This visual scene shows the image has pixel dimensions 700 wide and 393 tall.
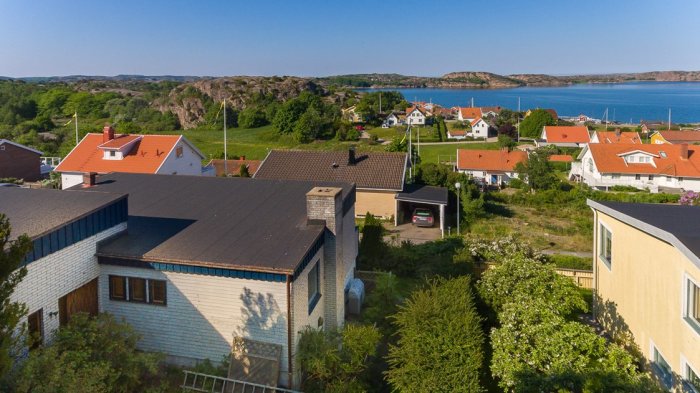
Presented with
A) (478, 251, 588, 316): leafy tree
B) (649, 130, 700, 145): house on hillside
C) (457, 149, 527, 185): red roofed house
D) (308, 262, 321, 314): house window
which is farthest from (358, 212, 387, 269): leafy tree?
(649, 130, 700, 145): house on hillside

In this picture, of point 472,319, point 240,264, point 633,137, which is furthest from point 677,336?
point 633,137

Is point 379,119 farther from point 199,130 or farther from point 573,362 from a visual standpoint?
point 573,362

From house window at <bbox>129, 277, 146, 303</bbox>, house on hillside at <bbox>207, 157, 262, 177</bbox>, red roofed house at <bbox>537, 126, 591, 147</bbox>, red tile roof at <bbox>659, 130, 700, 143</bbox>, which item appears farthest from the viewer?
red roofed house at <bbox>537, 126, 591, 147</bbox>

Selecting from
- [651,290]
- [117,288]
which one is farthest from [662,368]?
[117,288]

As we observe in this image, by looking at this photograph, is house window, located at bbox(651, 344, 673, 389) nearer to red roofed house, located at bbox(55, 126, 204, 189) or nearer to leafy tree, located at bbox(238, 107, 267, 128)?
red roofed house, located at bbox(55, 126, 204, 189)

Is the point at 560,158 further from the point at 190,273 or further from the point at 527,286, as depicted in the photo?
the point at 190,273
